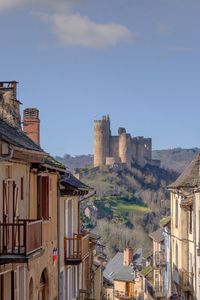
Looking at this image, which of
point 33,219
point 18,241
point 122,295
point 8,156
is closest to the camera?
point 8,156

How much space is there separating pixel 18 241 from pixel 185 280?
26.0 metres

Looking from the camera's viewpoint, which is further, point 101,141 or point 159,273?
point 101,141

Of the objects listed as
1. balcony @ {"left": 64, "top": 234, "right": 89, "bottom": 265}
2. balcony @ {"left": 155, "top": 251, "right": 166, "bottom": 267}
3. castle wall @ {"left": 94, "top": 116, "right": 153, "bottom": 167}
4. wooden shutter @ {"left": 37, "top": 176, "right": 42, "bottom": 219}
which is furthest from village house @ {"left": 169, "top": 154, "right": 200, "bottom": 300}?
castle wall @ {"left": 94, "top": 116, "right": 153, "bottom": 167}

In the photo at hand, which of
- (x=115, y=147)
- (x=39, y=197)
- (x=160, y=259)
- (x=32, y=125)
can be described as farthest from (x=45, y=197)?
(x=115, y=147)

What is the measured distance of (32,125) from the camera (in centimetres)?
2709

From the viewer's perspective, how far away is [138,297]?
6694 centimetres

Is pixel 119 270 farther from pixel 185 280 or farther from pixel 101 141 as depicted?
pixel 101 141

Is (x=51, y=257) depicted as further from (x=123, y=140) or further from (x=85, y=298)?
(x=123, y=140)

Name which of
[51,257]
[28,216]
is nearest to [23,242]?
[28,216]

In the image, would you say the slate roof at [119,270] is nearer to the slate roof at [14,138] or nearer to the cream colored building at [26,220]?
the cream colored building at [26,220]

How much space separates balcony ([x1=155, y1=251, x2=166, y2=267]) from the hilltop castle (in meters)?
112

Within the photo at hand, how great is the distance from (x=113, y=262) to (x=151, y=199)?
235 feet

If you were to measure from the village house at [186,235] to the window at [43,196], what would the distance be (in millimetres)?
15386

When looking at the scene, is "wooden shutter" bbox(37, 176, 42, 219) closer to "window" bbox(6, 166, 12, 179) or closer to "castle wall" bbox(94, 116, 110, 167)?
"window" bbox(6, 166, 12, 179)
